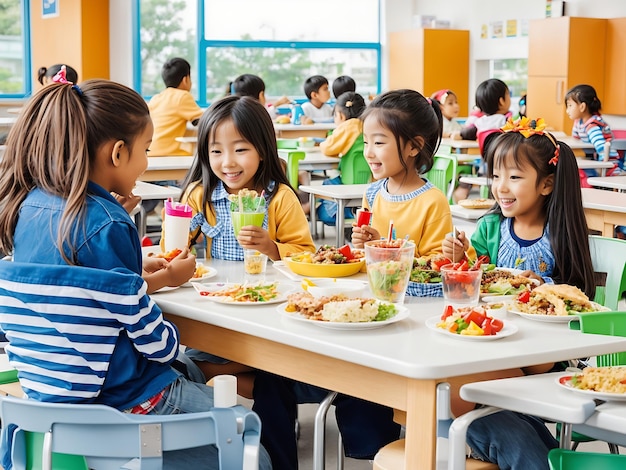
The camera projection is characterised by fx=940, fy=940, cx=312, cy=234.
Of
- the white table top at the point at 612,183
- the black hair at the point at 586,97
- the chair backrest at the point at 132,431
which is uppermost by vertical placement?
the black hair at the point at 586,97

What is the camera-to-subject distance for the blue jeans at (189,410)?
5.49ft

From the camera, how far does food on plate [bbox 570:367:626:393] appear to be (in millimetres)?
1479

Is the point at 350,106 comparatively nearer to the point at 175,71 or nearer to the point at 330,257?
the point at 175,71

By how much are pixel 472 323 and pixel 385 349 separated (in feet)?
0.63

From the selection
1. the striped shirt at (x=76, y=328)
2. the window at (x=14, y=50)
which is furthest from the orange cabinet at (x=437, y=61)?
the striped shirt at (x=76, y=328)

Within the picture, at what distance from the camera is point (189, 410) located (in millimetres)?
1783

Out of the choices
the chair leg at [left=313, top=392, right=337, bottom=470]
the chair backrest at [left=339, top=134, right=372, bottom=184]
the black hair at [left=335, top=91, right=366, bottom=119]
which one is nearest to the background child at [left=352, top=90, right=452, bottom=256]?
the chair leg at [left=313, top=392, right=337, bottom=470]

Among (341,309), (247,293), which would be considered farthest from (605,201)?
(341,309)

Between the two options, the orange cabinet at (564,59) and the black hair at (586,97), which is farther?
the orange cabinet at (564,59)

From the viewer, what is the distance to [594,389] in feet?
4.87

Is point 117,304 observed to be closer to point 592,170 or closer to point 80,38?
point 592,170

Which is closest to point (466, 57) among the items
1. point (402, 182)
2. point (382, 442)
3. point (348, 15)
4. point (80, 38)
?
point (348, 15)

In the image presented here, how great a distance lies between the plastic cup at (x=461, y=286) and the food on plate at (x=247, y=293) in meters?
0.37

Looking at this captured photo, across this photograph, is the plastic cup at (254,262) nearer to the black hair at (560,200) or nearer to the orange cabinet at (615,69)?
the black hair at (560,200)
